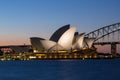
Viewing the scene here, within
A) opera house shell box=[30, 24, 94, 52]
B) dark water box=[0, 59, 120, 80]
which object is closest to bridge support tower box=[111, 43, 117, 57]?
opera house shell box=[30, 24, 94, 52]

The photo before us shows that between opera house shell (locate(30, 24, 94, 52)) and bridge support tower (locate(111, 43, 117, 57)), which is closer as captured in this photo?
opera house shell (locate(30, 24, 94, 52))

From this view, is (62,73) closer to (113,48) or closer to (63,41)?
(63,41)

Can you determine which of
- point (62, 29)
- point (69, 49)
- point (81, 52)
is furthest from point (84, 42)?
point (62, 29)

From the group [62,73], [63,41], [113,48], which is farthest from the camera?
[113,48]

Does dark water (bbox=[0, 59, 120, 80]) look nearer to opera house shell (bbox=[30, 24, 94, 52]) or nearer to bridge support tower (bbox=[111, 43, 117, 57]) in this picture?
opera house shell (bbox=[30, 24, 94, 52])

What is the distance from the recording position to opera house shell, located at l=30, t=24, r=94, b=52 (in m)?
124

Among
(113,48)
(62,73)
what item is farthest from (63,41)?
(62,73)

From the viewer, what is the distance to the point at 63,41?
130m

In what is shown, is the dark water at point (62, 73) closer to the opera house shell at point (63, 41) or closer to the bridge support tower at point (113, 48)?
the opera house shell at point (63, 41)

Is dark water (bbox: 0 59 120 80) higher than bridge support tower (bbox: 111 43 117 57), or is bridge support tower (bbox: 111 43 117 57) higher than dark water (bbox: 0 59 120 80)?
bridge support tower (bbox: 111 43 117 57)

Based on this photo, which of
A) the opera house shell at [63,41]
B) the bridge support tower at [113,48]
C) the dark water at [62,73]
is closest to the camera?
the dark water at [62,73]

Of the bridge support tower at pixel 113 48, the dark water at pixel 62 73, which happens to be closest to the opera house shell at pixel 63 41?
the bridge support tower at pixel 113 48

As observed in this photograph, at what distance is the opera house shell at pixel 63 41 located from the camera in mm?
123875

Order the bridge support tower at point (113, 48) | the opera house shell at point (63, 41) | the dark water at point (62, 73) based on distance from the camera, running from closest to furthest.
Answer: the dark water at point (62, 73) < the opera house shell at point (63, 41) < the bridge support tower at point (113, 48)
